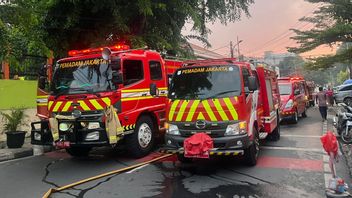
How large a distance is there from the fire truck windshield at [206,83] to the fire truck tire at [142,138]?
61.2 inches

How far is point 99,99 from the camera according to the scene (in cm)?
844

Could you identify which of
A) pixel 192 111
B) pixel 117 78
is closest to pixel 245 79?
pixel 192 111

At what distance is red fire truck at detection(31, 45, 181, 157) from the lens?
27.8ft

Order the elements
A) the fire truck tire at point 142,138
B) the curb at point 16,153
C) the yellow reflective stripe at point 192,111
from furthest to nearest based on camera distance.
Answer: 1. the curb at point 16,153
2. the fire truck tire at point 142,138
3. the yellow reflective stripe at point 192,111

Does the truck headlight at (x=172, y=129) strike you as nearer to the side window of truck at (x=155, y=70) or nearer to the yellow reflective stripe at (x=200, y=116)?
the yellow reflective stripe at (x=200, y=116)

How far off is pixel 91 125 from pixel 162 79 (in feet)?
9.44

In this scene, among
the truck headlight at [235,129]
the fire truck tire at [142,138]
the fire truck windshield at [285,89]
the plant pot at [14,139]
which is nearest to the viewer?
the truck headlight at [235,129]

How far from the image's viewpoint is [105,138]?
27.5 feet

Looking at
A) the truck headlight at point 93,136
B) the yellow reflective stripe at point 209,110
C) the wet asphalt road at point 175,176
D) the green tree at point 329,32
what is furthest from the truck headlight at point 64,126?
the green tree at point 329,32

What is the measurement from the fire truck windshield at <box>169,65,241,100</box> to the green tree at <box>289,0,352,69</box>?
20.3m

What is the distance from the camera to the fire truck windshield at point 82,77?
28.6 feet

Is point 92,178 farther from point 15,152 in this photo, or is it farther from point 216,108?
point 15,152

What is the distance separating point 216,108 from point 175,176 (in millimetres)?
1583

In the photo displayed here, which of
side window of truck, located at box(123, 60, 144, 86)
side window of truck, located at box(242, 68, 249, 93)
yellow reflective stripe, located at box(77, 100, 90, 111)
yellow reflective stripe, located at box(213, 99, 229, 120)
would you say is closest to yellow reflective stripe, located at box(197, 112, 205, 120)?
yellow reflective stripe, located at box(213, 99, 229, 120)
